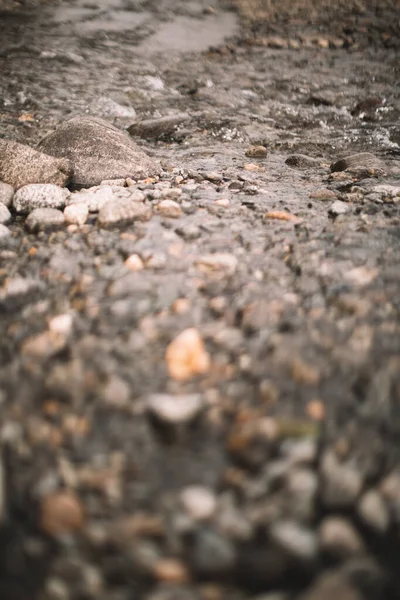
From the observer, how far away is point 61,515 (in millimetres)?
750

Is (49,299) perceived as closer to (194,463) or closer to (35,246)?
(35,246)

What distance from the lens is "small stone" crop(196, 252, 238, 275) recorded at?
1.54 meters

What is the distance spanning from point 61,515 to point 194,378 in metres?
0.48

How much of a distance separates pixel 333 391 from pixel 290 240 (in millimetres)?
1026

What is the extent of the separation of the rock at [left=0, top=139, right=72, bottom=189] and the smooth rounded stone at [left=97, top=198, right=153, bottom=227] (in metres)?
0.71

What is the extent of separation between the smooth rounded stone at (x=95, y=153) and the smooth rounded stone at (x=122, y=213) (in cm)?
77

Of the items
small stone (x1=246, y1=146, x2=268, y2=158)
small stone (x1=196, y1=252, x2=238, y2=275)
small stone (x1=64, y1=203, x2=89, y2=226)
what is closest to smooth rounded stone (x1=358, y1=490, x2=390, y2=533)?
small stone (x1=196, y1=252, x2=238, y2=275)

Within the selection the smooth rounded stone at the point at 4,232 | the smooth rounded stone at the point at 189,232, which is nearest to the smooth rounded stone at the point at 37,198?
the smooth rounded stone at the point at 4,232

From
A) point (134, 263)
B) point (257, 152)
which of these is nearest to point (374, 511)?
point (134, 263)

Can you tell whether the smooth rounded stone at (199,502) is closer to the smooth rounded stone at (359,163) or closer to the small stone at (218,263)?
the small stone at (218,263)

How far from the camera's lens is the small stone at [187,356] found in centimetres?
108

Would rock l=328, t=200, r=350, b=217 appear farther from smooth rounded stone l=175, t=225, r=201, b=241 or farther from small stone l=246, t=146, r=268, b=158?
small stone l=246, t=146, r=268, b=158

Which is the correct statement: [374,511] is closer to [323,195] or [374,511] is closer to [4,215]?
[323,195]

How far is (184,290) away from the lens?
142 cm
